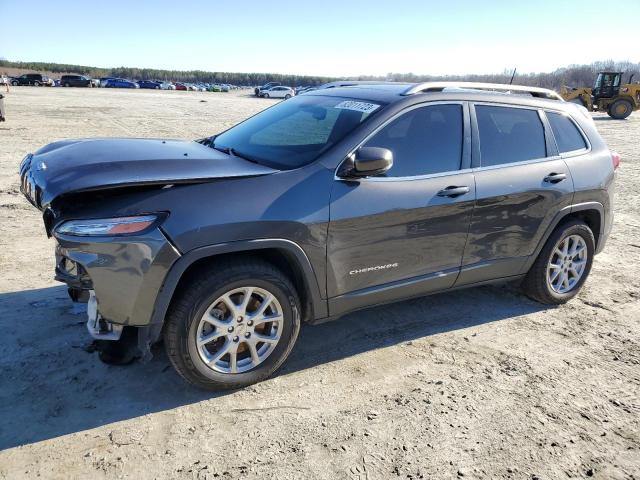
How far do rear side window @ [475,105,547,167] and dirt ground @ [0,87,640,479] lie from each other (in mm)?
1406

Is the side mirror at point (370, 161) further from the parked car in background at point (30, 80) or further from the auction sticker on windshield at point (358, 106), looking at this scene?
the parked car in background at point (30, 80)

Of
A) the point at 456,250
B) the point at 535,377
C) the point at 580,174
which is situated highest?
the point at 580,174

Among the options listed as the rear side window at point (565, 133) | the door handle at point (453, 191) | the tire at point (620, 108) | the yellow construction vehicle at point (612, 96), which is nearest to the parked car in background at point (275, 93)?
the yellow construction vehicle at point (612, 96)

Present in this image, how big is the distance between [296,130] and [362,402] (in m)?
2.04

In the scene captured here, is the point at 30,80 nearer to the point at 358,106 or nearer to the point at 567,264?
the point at 358,106

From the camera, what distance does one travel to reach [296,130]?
3.82m

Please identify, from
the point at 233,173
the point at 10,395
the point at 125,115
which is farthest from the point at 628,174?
the point at 125,115

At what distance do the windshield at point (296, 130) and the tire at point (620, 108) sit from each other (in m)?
30.1

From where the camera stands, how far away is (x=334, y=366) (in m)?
3.52

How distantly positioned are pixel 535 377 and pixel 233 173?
250 centimetres

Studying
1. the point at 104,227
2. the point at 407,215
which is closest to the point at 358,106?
the point at 407,215

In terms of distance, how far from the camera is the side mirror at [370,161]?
3.14 m

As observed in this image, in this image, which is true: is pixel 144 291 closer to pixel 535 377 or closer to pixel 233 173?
pixel 233 173

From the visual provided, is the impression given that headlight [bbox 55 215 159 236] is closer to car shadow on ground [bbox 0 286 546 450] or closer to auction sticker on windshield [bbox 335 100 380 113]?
car shadow on ground [bbox 0 286 546 450]
